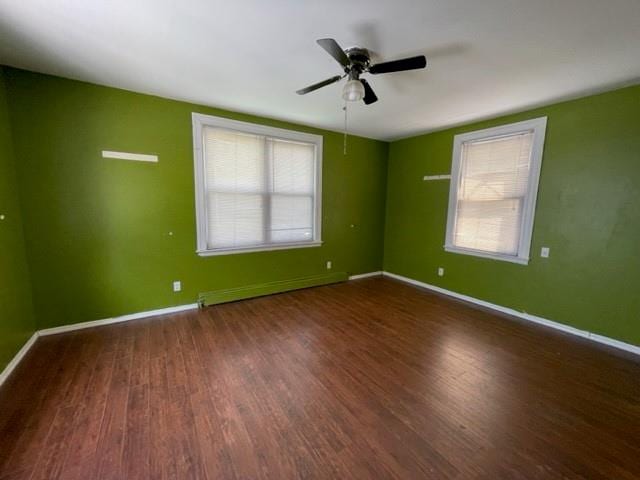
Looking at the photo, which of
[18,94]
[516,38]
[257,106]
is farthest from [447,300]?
[18,94]

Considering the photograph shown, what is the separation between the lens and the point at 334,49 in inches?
63.0

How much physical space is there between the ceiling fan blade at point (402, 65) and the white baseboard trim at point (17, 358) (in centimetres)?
352

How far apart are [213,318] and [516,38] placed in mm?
3670

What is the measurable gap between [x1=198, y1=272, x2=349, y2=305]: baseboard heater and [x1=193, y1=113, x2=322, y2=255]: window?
53cm

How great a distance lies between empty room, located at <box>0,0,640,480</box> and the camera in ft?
4.91

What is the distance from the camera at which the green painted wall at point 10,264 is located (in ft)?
6.55

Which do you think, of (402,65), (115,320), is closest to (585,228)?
(402,65)

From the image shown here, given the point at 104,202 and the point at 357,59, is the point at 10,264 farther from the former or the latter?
the point at 357,59

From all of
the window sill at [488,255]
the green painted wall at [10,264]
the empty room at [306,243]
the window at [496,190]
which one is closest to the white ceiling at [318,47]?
the empty room at [306,243]

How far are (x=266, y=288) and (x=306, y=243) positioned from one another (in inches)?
36.9

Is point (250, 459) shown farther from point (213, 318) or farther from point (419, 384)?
point (213, 318)

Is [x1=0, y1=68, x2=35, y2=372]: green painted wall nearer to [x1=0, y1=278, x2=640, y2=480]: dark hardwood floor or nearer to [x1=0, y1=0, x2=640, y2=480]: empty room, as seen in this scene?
[x1=0, y1=0, x2=640, y2=480]: empty room

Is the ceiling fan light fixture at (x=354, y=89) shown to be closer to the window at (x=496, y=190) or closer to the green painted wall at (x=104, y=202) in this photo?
the green painted wall at (x=104, y=202)

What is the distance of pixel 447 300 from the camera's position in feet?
12.4
